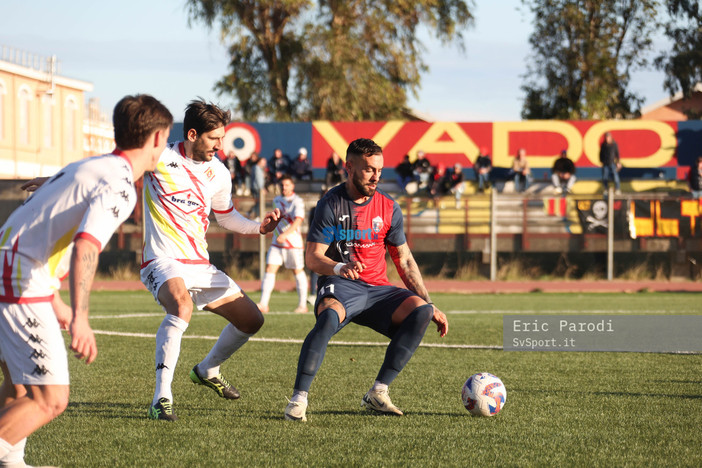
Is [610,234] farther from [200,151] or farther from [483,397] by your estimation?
[200,151]

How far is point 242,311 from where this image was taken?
6.46 m

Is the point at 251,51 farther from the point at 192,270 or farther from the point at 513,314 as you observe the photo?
the point at 192,270

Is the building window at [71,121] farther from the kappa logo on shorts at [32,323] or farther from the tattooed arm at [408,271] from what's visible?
the kappa logo on shorts at [32,323]

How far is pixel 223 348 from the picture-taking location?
6.65 meters

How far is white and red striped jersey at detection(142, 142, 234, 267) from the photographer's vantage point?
6.20 metres

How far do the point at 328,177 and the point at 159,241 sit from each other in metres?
20.0

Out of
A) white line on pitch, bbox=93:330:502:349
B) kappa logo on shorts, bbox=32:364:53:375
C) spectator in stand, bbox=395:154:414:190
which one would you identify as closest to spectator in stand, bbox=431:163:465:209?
spectator in stand, bbox=395:154:414:190

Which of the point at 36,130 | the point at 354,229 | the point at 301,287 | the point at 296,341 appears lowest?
the point at 296,341

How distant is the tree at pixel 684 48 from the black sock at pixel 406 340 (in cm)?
3261

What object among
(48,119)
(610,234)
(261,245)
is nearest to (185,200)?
(261,245)

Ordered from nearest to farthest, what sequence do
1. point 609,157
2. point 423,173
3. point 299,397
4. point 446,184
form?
1. point 299,397
2. point 446,184
3. point 423,173
4. point 609,157

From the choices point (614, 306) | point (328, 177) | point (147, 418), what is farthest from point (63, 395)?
point (328, 177)

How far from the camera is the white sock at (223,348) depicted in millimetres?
6609

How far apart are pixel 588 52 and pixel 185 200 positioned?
30.6 metres
